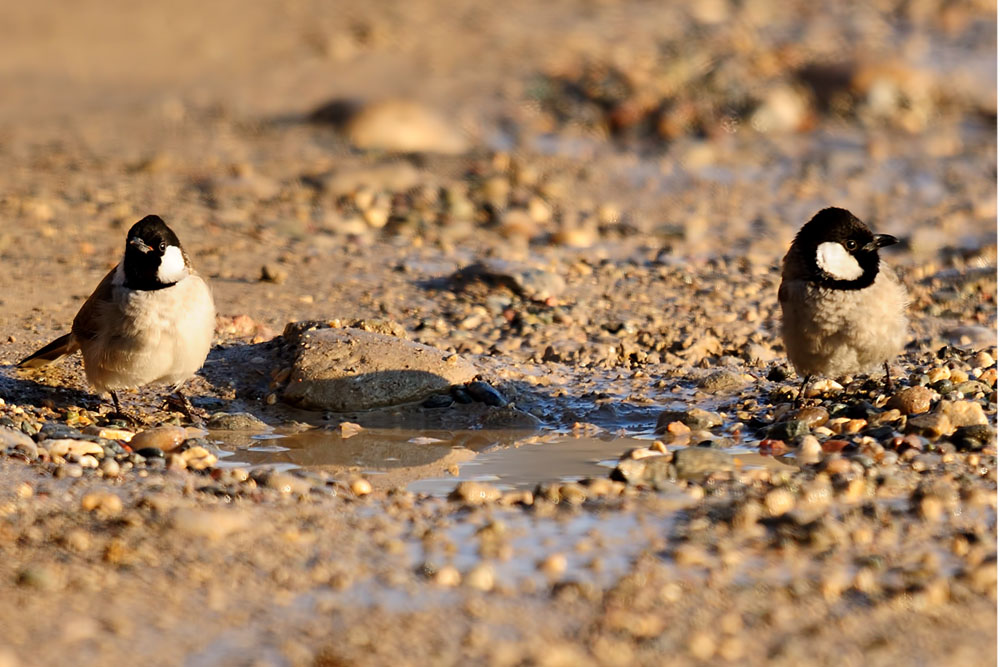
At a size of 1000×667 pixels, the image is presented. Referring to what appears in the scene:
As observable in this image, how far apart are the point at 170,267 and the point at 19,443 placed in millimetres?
1142

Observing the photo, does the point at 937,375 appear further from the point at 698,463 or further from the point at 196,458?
the point at 196,458

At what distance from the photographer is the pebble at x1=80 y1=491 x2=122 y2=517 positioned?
499 centimetres

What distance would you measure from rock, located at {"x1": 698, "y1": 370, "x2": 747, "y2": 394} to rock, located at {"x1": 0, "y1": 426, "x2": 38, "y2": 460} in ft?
10.4

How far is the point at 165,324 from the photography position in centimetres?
647

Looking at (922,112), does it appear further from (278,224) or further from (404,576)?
(404,576)

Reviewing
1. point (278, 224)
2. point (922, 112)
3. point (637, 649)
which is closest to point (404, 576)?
point (637, 649)

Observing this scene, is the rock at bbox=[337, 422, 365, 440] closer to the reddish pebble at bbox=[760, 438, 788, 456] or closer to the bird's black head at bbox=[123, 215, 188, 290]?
the bird's black head at bbox=[123, 215, 188, 290]

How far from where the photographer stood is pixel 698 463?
18.1 ft

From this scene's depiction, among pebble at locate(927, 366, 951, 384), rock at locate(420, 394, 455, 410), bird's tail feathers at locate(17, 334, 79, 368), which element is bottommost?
rock at locate(420, 394, 455, 410)

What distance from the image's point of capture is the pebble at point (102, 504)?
4988 mm

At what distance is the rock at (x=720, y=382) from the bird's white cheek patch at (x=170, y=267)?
2.59m

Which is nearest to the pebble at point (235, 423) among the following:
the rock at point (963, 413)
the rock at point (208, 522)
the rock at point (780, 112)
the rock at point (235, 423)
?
the rock at point (235, 423)

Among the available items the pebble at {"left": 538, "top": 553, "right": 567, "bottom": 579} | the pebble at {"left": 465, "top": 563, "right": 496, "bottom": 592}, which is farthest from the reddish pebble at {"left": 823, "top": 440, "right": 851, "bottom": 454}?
the pebble at {"left": 465, "top": 563, "right": 496, "bottom": 592}

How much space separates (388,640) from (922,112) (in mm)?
10565
